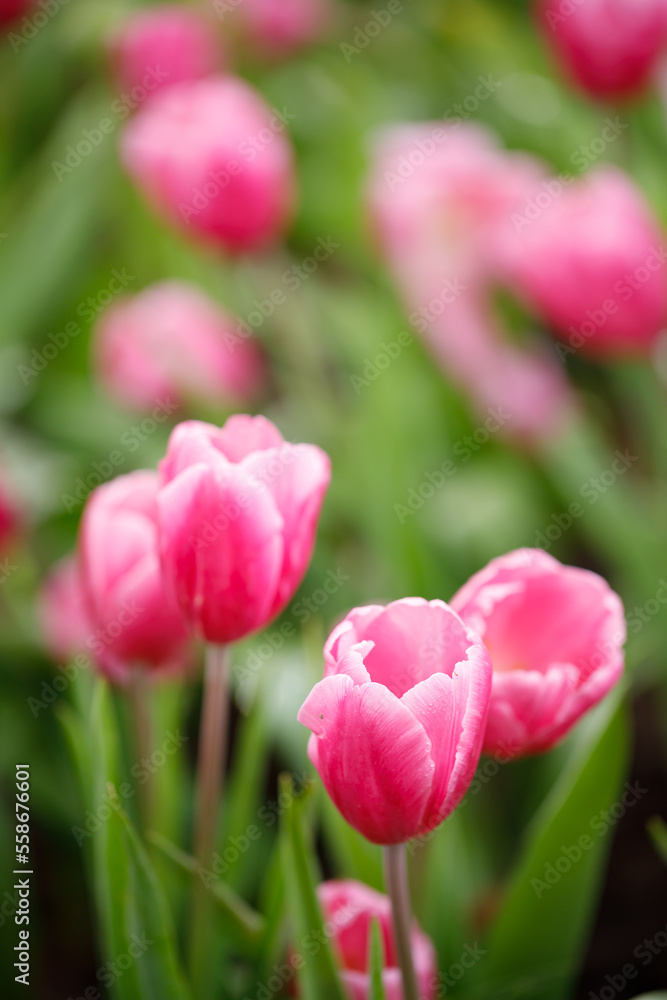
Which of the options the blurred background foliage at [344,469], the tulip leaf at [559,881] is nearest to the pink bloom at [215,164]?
the blurred background foliage at [344,469]

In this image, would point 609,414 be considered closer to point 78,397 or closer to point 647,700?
point 647,700

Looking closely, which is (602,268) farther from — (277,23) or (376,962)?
(277,23)

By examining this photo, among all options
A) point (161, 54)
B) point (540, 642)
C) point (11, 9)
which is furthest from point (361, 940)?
point (11, 9)

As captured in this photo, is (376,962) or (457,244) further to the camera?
(457,244)

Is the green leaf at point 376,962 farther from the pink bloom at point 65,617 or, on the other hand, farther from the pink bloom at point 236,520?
the pink bloom at point 65,617

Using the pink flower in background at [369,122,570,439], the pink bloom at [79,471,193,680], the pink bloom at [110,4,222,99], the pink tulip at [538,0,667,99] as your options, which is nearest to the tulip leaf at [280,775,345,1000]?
the pink bloom at [79,471,193,680]

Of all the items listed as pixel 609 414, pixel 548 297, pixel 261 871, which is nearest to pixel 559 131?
pixel 609 414
